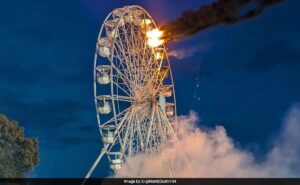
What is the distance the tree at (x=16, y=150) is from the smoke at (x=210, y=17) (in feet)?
61.9

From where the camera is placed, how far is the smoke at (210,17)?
15633 mm

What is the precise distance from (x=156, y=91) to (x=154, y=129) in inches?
104

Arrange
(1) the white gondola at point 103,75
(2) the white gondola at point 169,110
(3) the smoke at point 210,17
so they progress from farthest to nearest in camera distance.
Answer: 1. (2) the white gondola at point 169,110
2. (1) the white gondola at point 103,75
3. (3) the smoke at point 210,17

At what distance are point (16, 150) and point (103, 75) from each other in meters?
8.61

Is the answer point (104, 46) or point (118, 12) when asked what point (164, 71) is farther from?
point (118, 12)

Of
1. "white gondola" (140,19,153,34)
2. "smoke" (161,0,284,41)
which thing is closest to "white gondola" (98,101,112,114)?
"white gondola" (140,19,153,34)

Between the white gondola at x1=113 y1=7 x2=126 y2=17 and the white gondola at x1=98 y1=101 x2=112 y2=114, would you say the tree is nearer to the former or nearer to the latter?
the white gondola at x1=98 y1=101 x2=112 y2=114

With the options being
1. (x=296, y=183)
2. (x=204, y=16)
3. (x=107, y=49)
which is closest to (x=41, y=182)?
(x=107, y=49)

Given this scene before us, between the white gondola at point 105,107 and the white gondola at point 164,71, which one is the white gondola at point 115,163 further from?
the white gondola at point 164,71

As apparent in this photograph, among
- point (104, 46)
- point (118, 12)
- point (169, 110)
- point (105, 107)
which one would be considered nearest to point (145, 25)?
point (118, 12)

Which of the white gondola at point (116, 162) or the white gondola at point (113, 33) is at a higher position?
the white gondola at point (113, 33)

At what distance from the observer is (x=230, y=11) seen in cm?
1652

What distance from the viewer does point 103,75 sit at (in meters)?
36.2

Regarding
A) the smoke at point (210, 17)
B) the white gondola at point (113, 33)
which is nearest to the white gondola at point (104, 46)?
the white gondola at point (113, 33)
